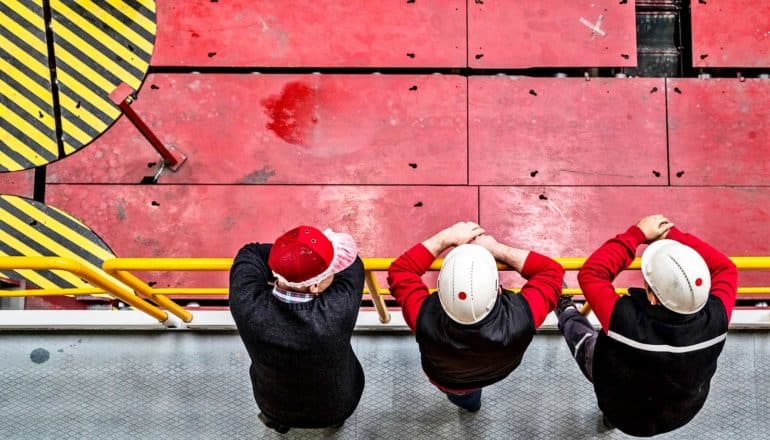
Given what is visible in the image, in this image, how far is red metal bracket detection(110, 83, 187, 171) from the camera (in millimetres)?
4578

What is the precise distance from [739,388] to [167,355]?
339 centimetres

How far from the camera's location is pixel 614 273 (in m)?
3.19

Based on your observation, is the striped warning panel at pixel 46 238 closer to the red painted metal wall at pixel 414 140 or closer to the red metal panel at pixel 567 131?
the red painted metal wall at pixel 414 140

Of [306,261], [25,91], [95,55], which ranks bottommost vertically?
[306,261]

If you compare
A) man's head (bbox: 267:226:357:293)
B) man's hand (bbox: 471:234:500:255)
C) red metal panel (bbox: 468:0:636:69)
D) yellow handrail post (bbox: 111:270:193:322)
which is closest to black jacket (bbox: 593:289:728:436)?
man's hand (bbox: 471:234:500:255)

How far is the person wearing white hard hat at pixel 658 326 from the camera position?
113 inches

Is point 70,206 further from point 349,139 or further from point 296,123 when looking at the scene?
point 349,139

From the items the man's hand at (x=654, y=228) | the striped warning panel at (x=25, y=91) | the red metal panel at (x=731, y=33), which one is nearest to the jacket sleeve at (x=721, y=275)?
the man's hand at (x=654, y=228)

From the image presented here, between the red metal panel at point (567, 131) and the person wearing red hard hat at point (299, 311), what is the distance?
3.00 metres

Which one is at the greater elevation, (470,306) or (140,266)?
(140,266)

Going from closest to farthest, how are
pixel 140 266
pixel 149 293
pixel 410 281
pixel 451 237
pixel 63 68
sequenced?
pixel 140 266 < pixel 410 281 < pixel 451 237 < pixel 149 293 < pixel 63 68

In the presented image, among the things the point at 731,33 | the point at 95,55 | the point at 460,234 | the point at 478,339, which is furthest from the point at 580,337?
the point at 95,55

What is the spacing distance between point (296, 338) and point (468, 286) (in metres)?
0.75

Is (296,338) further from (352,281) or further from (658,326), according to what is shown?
(658,326)
